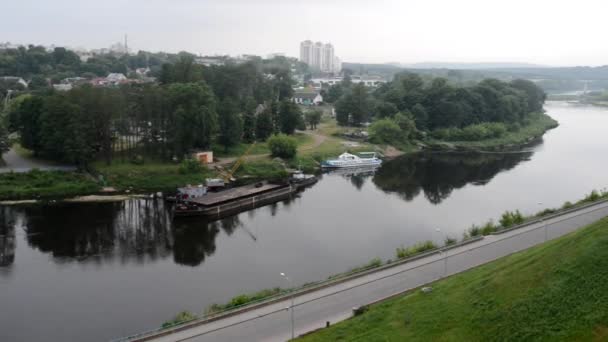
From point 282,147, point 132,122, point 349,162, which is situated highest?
point 132,122

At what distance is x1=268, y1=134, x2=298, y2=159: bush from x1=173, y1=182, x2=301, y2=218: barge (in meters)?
4.69

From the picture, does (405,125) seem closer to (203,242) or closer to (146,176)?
(146,176)

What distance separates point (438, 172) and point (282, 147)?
1020cm

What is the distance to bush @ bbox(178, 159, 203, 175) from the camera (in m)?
30.0

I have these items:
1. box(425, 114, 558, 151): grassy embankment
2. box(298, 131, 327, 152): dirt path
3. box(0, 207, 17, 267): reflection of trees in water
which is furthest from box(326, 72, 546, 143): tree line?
box(0, 207, 17, 267): reflection of trees in water

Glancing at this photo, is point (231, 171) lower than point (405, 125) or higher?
lower

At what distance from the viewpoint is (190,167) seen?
1193 inches

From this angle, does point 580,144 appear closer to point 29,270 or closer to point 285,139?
point 285,139

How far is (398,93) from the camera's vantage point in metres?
51.7

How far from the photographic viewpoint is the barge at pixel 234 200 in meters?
24.4

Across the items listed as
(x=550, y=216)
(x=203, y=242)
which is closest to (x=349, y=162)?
(x=203, y=242)

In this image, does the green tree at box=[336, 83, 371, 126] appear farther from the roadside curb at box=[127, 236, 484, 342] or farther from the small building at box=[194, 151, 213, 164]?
the roadside curb at box=[127, 236, 484, 342]

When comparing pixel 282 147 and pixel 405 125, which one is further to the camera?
pixel 405 125

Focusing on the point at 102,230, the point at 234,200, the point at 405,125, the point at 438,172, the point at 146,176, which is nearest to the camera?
the point at 102,230
